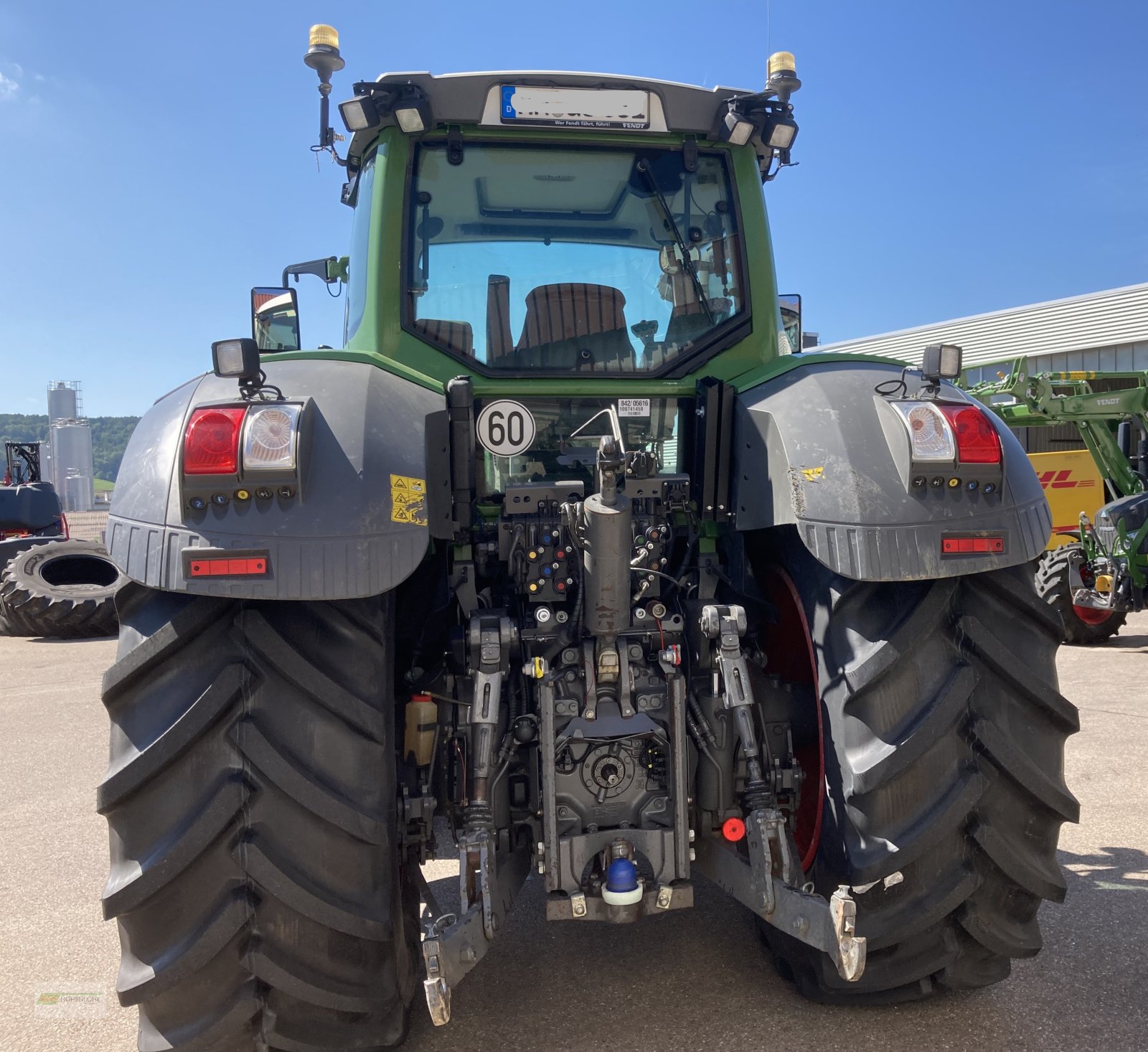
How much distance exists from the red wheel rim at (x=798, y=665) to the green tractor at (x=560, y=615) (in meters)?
0.02

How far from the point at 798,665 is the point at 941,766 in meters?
0.63

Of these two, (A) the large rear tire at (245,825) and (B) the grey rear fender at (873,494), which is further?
(B) the grey rear fender at (873,494)

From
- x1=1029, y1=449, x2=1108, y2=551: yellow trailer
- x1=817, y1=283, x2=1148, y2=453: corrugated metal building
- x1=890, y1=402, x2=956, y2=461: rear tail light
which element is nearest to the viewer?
x1=890, y1=402, x2=956, y2=461: rear tail light

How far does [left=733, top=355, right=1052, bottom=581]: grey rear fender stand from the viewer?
216cm

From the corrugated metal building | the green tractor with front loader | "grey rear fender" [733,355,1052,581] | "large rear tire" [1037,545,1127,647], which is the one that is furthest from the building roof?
"grey rear fender" [733,355,1052,581]

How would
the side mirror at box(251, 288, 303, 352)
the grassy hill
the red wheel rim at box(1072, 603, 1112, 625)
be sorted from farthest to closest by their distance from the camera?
the grassy hill → the red wheel rim at box(1072, 603, 1112, 625) → the side mirror at box(251, 288, 303, 352)

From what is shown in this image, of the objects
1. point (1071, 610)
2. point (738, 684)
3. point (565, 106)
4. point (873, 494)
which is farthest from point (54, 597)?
point (1071, 610)

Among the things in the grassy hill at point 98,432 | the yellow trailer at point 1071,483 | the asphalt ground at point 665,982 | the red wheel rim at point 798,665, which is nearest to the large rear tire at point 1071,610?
the yellow trailer at point 1071,483

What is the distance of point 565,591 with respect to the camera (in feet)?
8.40

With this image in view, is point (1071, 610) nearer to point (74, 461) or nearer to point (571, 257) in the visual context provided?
point (571, 257)

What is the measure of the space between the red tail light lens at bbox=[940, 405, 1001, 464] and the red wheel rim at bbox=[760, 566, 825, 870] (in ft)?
1.88

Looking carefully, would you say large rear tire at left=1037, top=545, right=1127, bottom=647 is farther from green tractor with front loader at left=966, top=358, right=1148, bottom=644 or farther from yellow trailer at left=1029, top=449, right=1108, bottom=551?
yellow trailer at left=1029, top=449, right=1108, bottom=551

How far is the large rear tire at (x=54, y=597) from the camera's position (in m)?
10.4

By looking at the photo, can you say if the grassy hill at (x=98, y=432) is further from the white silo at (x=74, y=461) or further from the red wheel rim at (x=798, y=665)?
the red wheel rim at (x=798, y=665)
